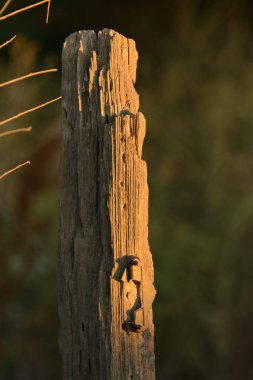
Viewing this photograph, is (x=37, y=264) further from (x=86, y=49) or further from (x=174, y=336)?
(x=86, y=49)

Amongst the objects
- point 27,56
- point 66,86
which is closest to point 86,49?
point 66,86

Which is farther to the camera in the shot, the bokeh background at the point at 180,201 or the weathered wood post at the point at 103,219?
the bokeh background at the point at 180,201

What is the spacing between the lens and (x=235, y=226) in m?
6.63

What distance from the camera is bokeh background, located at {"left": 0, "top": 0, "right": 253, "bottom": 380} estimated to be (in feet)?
21.0

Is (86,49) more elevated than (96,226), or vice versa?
(86,49)

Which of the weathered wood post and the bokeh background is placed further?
the bokeh background

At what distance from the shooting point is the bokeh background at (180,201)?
6.41 meters

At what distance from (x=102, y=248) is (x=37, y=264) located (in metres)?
4.03

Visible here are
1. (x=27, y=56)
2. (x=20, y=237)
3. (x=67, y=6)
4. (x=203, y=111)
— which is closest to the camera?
(x=27, y=56)

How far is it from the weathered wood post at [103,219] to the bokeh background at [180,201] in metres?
3.24

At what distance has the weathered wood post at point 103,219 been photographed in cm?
252

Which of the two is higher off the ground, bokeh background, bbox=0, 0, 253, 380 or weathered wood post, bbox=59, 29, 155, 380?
bokeh background, bbox=0, 0, 253, 380

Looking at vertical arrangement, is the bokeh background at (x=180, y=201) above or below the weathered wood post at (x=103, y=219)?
above

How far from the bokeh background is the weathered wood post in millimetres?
3236
